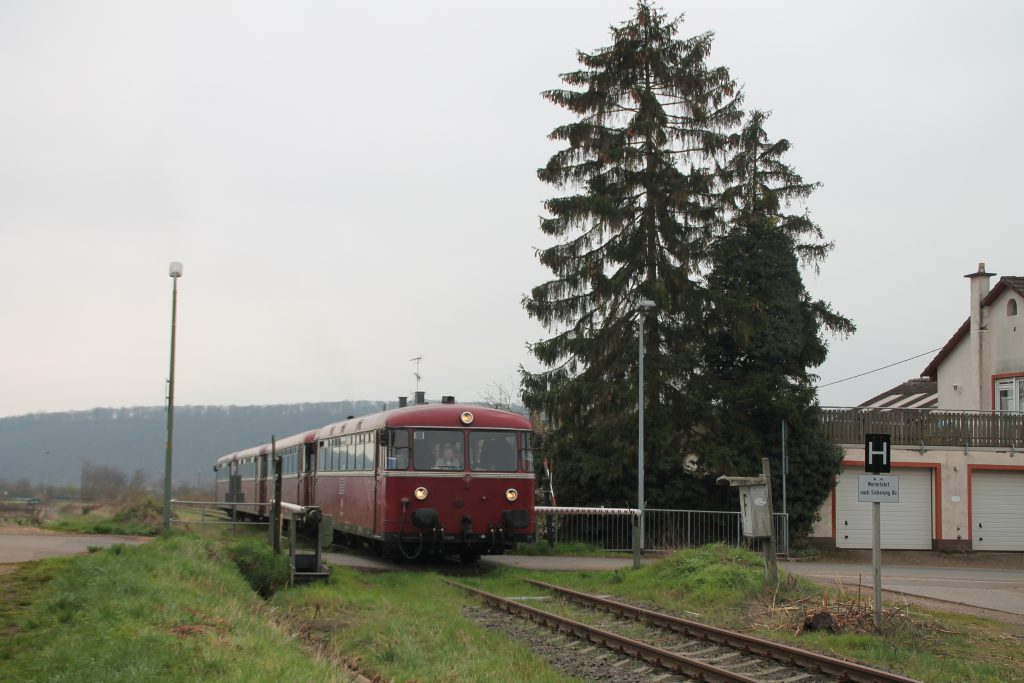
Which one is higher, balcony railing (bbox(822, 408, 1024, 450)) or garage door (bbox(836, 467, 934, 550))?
balcony railing (bbox(822, 408, 1024, 450))

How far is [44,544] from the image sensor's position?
2295cm

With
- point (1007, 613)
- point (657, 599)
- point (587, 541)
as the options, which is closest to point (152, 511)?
point (587, 541)

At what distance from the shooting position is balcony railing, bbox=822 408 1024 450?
33.3 meters

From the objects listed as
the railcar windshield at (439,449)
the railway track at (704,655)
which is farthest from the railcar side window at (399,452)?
the railway track at (704,655)

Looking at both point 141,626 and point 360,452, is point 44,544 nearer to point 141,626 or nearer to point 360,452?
point 360,452

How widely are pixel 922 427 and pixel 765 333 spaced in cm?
622

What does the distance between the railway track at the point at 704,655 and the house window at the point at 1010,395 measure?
27284 millimetres

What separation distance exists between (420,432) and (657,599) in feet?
18.8

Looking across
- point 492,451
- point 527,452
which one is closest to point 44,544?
point 492,451

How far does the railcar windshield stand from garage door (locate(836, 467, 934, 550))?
53.5 feet

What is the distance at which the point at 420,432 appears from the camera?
20359 mm

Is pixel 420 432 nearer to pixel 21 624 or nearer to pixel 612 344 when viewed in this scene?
pixel 21 624

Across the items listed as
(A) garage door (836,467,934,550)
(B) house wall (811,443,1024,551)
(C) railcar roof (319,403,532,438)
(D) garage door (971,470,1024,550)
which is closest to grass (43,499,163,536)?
(C) railcar roof (319,403,532,438)

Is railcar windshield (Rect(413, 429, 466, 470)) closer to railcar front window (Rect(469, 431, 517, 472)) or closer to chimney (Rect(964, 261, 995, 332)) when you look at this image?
railcar front window (Rect(469, 431, 517, 472))
